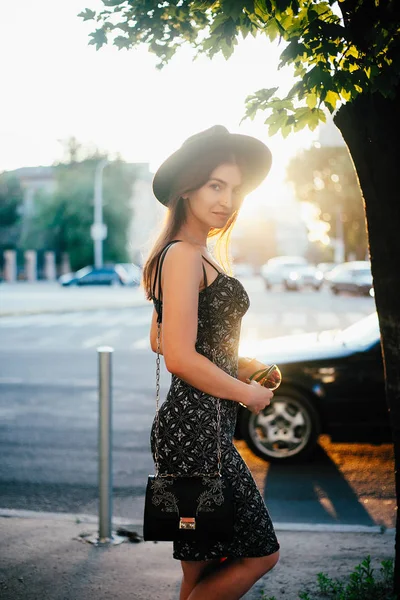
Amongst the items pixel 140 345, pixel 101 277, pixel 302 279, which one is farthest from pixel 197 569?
pixel 101 277

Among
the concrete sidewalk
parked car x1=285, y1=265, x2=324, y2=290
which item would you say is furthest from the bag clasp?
parked car x1=285, y1=265, x2=324, y2=290

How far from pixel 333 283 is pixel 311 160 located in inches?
421

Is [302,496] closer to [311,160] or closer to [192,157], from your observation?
[192,157]

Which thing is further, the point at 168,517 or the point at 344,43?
the point at 344,43

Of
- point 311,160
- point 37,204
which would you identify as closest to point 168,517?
point 311,160

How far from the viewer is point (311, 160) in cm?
5044

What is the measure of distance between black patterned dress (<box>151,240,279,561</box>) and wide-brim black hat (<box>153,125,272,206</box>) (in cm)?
35

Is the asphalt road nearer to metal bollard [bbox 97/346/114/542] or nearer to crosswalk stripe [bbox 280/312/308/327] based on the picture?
metal bollard [bbox 97/346/114/542]

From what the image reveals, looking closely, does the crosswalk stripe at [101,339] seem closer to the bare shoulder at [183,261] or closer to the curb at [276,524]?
the curb at [276,524]

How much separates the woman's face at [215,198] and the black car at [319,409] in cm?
430

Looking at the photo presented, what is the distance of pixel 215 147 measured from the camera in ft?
9.04

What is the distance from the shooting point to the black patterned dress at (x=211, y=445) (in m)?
2.62

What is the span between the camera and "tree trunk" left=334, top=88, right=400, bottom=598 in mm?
3453

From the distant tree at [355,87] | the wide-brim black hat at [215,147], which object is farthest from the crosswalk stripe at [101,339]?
the wide-brim black hat at [215,147]
